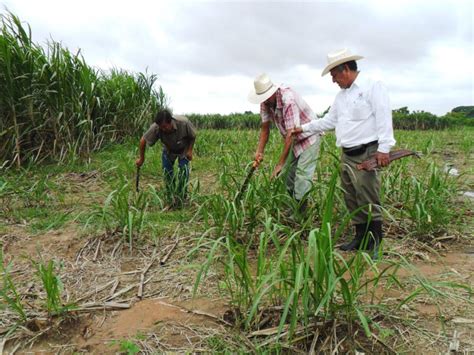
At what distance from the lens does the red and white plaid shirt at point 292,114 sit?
3295 mm

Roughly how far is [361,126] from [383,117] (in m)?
0.18

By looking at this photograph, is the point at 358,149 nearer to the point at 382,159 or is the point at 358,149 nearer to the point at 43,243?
the point at 382,159

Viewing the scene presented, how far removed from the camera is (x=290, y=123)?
329cm

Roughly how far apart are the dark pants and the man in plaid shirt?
35.5 inches

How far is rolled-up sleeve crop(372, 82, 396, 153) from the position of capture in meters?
2.56

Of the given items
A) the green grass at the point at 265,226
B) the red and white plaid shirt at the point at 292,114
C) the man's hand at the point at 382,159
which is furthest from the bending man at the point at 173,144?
the man's hand at the point at 382,159

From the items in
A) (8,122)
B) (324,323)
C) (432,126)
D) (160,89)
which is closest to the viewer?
(324,323)

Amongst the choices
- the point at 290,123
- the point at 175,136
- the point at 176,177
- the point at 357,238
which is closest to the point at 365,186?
the point at 357,238

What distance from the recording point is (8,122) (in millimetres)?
5320

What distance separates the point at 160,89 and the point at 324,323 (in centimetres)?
701

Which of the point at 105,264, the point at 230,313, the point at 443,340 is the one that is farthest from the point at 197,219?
the point at 443,340

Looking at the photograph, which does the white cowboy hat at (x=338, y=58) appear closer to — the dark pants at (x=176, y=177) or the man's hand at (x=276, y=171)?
the man's hand at (x=276, y=171)

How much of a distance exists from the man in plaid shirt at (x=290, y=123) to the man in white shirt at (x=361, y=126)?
1.43 ft

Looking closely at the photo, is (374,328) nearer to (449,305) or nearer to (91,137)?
(449,305)
